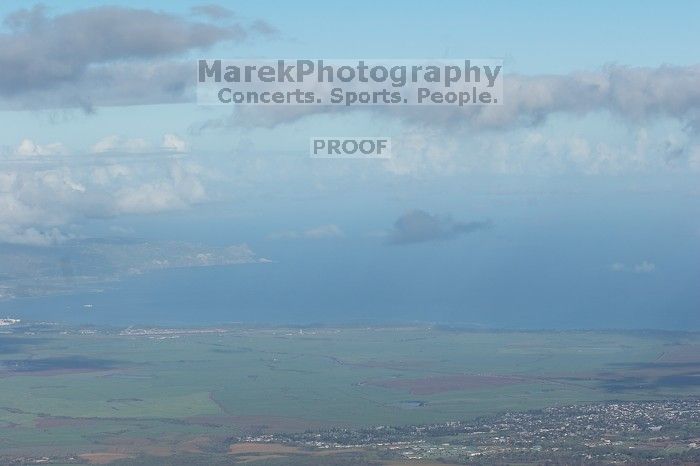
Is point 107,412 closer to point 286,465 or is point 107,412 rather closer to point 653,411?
point 286,465

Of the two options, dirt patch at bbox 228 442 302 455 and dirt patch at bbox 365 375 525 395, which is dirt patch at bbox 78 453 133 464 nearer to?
dirt patch at bbox 228 442 302 455

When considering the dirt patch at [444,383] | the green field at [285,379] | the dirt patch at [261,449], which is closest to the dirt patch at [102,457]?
the green field at [285,379]

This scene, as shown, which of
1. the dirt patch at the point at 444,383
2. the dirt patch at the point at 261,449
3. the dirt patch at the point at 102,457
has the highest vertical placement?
the dirt patch at the point at 444,383

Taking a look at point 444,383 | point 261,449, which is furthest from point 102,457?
point 444,383

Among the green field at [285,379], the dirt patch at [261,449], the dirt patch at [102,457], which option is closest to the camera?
the dirt patch at [102,457]

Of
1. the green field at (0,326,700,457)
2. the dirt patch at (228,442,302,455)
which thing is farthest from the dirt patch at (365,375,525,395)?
the dirt patch at (228,442,302,455)

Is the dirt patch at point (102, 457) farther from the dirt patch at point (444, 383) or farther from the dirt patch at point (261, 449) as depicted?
the dirt patch at point (444, 383)

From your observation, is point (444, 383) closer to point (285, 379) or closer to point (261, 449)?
point (285, 379)
